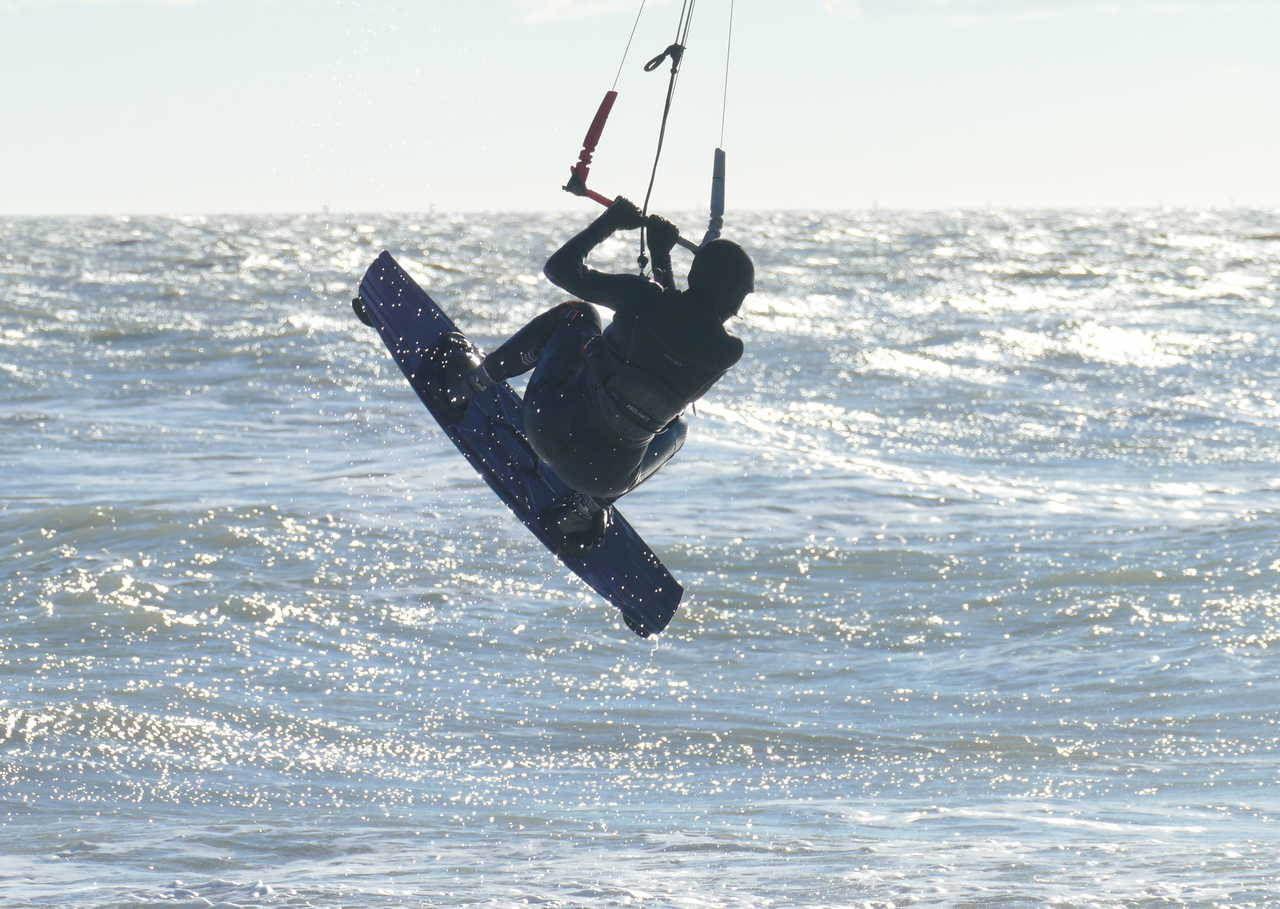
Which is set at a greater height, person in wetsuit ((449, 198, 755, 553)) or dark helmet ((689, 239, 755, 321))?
dark helmet ((689, 239, 755, 321))

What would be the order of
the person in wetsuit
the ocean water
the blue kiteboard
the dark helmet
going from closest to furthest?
the dark helmet, the person in wetsuit, the ocean water, the blue kiteboard

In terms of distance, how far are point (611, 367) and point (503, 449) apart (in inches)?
82.8

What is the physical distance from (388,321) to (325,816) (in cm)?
275

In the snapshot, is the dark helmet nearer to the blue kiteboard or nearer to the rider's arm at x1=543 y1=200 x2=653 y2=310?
the rider's arm at x1=543 y1=200 x2=653 y2=310

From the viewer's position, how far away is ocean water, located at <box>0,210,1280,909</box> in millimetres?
6824

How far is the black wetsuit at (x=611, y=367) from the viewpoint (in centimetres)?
650

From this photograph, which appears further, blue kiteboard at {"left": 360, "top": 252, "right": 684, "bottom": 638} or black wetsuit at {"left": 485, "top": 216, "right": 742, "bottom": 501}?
blue kiteboard at {"left": 360, "top": 252, "right": 684, "bottom": 638}

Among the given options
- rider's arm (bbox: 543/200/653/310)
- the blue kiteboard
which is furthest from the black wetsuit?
the blue kiteboard

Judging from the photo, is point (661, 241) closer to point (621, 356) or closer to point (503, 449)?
point (621, 356)

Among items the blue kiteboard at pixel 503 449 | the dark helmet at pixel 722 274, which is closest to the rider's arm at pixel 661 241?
the dark helmet at pixel 722 274

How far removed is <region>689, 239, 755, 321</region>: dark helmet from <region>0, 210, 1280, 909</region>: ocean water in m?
2.27

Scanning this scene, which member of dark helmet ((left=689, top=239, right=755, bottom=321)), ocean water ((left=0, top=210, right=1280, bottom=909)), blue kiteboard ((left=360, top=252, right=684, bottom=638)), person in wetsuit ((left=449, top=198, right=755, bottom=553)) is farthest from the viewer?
blue kiteboard ((left=360, top=252, right=684, bottom=638))

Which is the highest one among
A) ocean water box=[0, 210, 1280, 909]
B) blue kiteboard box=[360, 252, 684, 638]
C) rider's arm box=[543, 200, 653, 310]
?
rider's arm box=[543, 200, 653, 310]

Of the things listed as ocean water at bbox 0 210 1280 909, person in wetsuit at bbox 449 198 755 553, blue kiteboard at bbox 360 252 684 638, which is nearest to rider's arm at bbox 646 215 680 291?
person in wetsuit at bbox 449 198 755 553
